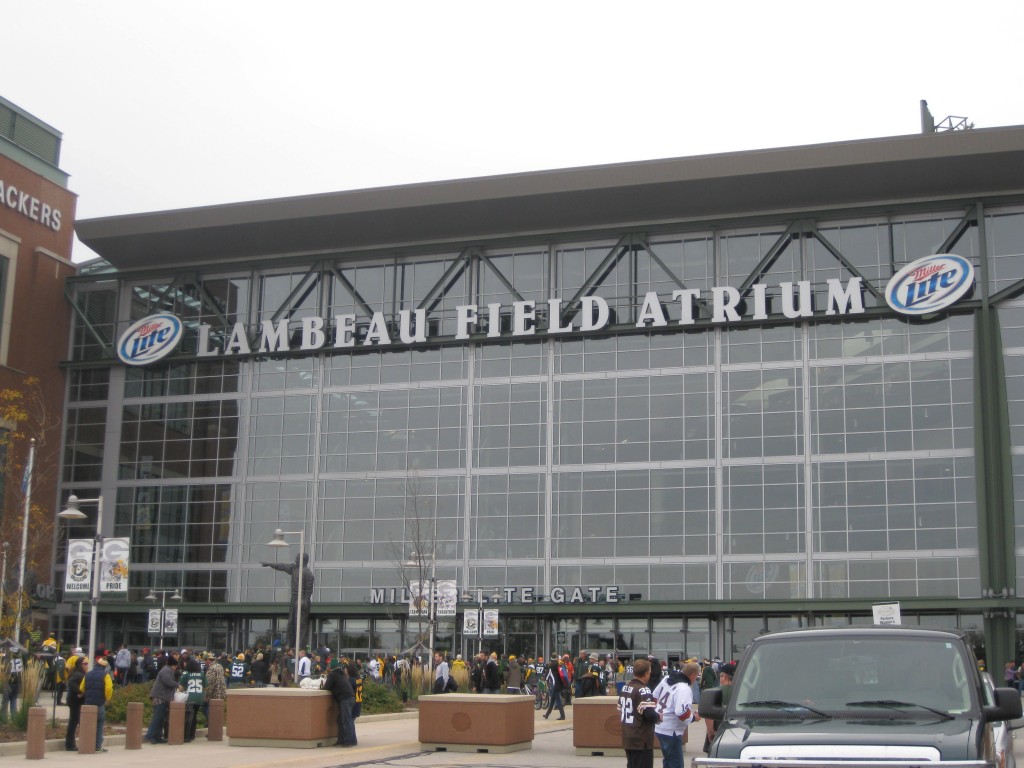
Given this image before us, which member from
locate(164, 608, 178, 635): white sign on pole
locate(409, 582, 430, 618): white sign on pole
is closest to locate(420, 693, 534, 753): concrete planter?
locate(409, 582, 430, 618): white sign on pole

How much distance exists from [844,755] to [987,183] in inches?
1899

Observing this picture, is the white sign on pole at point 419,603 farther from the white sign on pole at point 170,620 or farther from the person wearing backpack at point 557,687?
the person wearing backpack at point 557,687

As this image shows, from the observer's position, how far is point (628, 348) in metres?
56.1

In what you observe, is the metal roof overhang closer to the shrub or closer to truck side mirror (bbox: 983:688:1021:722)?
the shrub

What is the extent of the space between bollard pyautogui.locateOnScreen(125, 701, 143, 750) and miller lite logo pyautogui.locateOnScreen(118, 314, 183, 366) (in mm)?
39603

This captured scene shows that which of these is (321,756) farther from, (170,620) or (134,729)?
(170,620)

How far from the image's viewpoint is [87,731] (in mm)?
22250

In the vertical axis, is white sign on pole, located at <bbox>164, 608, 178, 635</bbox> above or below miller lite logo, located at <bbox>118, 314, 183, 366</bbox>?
below

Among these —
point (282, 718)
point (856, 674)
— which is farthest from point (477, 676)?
point (856, 674)

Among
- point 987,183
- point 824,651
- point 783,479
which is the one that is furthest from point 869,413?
point 824,651

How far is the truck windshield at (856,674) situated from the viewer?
31.0 ft

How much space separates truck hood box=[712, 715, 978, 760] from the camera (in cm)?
848

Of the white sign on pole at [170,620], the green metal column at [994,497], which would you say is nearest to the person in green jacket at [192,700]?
the white sign on pole at [170,620]

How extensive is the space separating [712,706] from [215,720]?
17479 mm
